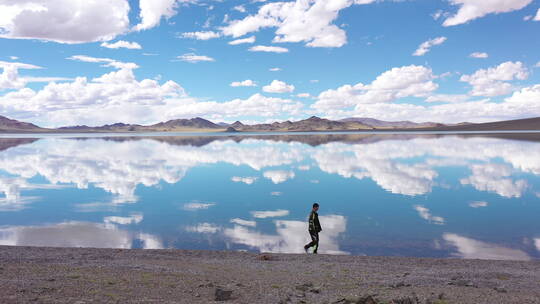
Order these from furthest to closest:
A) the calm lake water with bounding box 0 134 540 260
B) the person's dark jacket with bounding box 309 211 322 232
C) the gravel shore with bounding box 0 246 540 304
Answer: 1. the calm lake water with bounding box 0 134 540 260
2. the person's dark jacket with bounding box 309 211 322 232
3. the gravel shore with bounding box 0 246 540 304

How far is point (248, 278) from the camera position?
9.70 m

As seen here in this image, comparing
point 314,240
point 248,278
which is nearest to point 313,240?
point 314,240

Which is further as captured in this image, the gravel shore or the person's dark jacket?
the person's dark jacket

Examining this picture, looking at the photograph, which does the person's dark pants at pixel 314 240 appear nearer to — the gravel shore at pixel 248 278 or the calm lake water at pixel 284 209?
the calm lake water at pixel 284 209

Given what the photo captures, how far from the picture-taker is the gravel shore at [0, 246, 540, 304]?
809 centimetres

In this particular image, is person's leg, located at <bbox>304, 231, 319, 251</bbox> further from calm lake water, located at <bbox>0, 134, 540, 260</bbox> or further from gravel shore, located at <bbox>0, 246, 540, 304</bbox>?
gravel shore, located at <bbox>0, 246, 540, 304</bbox>

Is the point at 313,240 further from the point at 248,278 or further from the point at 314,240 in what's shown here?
the point at 248,278

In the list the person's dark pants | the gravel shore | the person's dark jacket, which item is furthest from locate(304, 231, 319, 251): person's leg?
the gravel shore

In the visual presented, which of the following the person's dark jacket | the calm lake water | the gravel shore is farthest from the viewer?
the calm lake water

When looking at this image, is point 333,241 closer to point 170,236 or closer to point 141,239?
point 170,236

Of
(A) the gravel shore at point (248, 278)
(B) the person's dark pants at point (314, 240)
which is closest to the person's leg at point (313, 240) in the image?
(B) the person's dark pants at point (314, 240)

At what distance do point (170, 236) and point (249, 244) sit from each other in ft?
10.3

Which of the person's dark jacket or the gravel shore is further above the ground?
the person's dark jacket

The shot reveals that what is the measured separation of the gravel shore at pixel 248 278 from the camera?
8086mm
